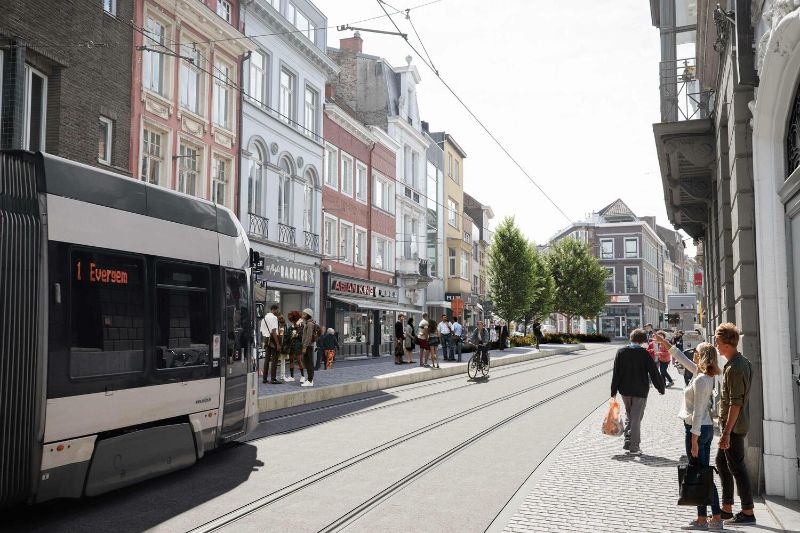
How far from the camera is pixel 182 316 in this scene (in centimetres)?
788

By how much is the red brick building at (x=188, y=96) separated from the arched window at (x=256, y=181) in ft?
3.51

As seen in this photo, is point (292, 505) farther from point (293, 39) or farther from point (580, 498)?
point (293, 39)

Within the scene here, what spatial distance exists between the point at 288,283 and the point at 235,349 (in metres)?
18.1

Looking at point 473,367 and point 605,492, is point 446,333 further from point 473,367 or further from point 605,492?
point 605,492

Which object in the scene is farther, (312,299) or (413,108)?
(413,108)

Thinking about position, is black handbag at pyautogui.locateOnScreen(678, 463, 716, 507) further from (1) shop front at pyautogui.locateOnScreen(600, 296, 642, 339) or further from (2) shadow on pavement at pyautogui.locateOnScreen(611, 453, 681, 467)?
(1) shop front at pyautogui.locateOnScreen(600, 296, 642, 339)

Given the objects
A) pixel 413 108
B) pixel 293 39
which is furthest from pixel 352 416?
pixel 413 108

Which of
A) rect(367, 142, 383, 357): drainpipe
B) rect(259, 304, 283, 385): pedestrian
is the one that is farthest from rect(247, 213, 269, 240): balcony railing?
rect(367, 142, 383, 357): drainpipe

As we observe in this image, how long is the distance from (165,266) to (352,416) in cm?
614

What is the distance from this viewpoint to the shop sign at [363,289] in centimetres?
3156

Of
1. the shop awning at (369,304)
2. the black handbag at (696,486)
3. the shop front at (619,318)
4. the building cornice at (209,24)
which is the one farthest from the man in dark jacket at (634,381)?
the shop front at (619,318)

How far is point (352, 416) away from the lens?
42.9ft

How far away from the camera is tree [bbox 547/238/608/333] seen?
67.4 meters

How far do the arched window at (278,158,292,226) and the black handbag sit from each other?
2230 cm
